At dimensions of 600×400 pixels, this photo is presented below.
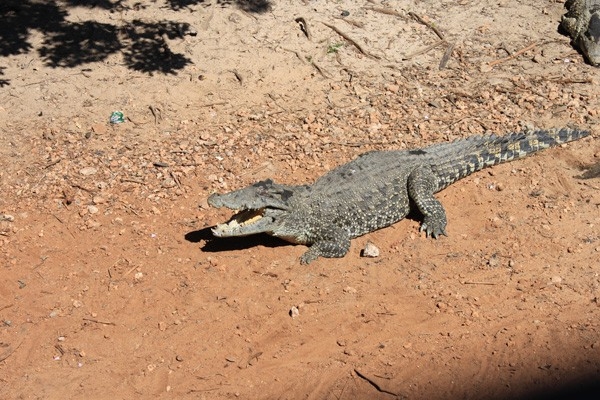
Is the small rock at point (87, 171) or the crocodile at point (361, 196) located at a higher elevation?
the crocodile at point (361, 196)

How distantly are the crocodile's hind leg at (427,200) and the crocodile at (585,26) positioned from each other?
12.0 ft

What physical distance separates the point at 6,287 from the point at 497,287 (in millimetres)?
5129

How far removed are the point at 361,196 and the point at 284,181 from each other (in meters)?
1.09

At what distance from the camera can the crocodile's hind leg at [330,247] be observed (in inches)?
301

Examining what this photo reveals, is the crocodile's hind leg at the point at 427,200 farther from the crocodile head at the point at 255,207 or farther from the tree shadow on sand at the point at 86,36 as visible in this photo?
the tree shadow on sand at the point at 86,36

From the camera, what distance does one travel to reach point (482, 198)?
822 cm

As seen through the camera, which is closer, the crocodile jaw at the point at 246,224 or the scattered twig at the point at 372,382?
the scattered twig at the point at 372,382

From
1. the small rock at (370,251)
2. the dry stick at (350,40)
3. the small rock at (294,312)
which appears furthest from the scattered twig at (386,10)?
the small rock at (294,312)

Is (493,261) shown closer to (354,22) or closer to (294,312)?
(294,312)

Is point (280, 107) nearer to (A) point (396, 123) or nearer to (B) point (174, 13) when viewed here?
(A) point (396, 123)

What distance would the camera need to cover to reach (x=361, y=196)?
7992 mm

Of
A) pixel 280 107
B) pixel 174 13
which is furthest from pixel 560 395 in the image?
pixel 174 13

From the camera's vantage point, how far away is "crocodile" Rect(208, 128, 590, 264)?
7.68 meters

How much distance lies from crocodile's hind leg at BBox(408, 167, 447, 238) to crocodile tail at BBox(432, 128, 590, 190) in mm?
172
